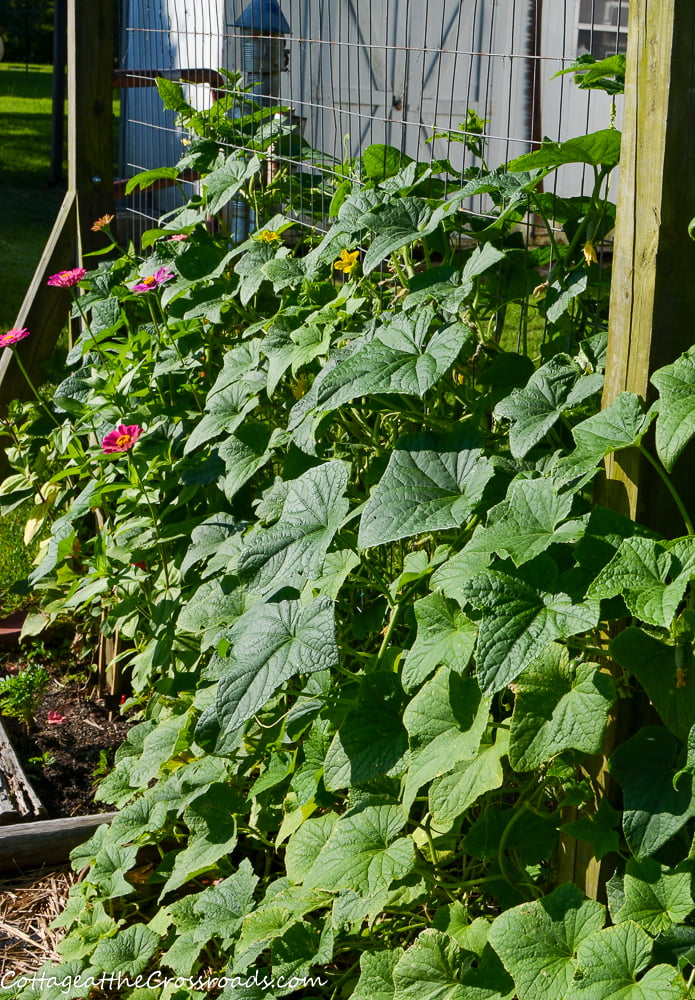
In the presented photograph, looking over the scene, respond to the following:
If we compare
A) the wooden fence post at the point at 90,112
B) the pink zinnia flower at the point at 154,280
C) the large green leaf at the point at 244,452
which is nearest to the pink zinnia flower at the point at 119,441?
the large green leaf at the point at 244,452

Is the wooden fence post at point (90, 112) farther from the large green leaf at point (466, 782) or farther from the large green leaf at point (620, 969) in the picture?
the large green leaf at point (620, 969)

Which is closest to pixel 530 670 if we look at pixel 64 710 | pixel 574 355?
pixel 574 355

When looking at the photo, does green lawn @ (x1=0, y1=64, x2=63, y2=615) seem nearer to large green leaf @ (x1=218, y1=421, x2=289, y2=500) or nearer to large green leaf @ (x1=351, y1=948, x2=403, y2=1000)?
large green leaf @ (x1=218, y1=421, x2=289, y2=500)

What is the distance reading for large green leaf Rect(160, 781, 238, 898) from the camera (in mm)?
1780

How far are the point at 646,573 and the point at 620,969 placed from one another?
1.41 ft

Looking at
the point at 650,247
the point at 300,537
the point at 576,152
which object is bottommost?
the point at 300,537

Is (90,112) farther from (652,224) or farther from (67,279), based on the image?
(652,224)

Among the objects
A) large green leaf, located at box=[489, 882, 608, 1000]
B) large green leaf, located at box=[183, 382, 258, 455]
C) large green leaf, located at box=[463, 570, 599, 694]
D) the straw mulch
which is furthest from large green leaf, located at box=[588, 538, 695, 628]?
the straw mulch

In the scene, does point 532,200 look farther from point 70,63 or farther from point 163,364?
point 70,63

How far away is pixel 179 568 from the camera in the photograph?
2.29 m

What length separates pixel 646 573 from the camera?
1.18m

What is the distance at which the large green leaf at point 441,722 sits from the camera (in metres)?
1.32

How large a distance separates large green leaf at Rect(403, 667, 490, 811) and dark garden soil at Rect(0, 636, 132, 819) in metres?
1.26

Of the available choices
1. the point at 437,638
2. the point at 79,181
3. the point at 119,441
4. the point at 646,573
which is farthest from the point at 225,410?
the point at 79,181
